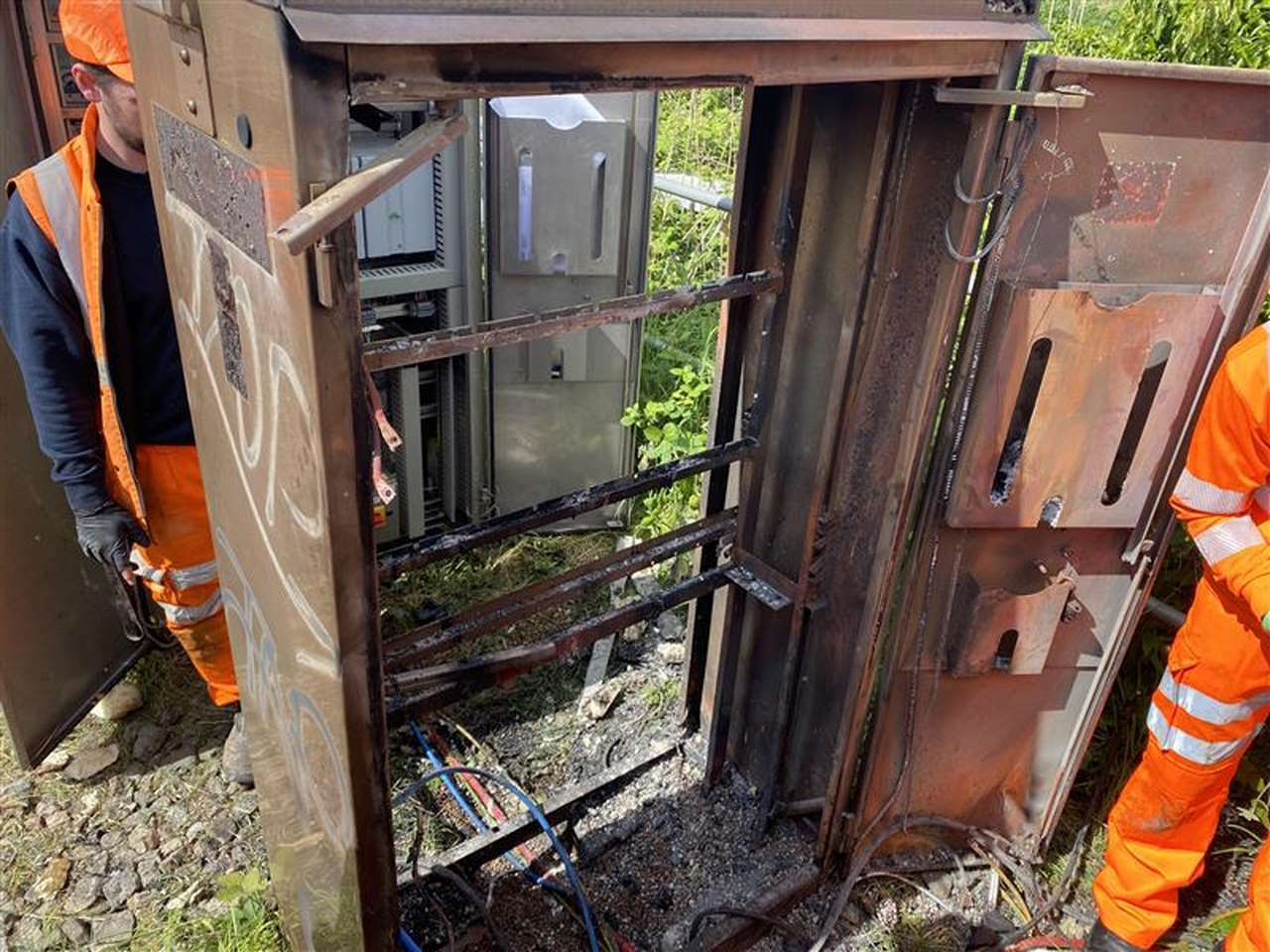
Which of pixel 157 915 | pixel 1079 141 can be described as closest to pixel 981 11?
pixel 1079 141

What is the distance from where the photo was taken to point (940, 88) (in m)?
1.82

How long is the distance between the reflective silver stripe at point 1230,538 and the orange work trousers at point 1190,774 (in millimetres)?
129

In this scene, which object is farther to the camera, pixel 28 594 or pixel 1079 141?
pixel 28 594

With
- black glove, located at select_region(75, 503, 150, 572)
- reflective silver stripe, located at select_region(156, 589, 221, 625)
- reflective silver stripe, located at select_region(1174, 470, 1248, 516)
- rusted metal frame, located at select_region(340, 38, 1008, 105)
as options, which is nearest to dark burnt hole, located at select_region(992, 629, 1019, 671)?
reflective silver stripe, located at select_region(1174, 470, 1248, 516)

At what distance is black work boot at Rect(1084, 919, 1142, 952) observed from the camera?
2.49 meters

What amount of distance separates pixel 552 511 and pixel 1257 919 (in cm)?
181

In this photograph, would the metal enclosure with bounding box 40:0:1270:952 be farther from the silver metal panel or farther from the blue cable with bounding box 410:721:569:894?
the silver metal panel

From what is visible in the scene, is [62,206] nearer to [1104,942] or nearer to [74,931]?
[74,931]

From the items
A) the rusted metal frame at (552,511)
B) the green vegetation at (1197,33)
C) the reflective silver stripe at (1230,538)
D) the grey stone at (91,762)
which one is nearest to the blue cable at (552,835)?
the rusted metal frame at (552,511)

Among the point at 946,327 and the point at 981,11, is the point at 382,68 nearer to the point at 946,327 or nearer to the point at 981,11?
the point at 981,11

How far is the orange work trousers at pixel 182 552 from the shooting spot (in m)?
2.53

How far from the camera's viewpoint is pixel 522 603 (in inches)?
81.9

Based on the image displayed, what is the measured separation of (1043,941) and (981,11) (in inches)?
89.1

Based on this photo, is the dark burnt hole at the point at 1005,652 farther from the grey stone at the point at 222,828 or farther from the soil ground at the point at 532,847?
the grey stone at the point at 222,828
